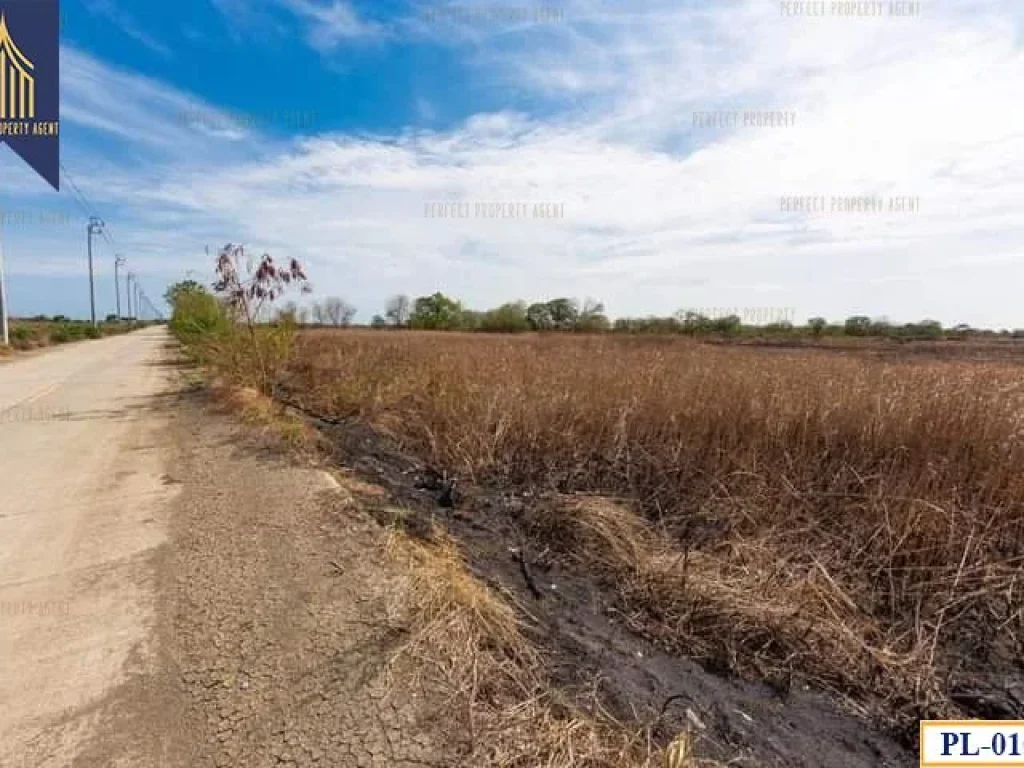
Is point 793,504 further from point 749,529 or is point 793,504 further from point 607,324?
point 607,324

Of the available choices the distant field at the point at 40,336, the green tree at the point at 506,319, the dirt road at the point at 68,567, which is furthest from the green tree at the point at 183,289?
the green tree at the point at 506,319

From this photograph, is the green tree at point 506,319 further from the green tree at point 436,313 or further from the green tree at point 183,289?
the green tree at point 183,289

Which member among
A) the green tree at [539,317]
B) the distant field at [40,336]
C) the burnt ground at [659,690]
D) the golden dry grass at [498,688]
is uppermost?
the green tree at [539,317]

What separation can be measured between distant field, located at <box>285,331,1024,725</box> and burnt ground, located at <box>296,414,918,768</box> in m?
0.15

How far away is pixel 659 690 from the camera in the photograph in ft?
7.59

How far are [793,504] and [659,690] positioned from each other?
95.7 inches

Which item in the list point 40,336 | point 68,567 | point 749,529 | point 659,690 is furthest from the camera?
point 40,336

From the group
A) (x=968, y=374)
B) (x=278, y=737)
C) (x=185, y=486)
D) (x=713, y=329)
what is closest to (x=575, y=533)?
(x=278, y=737)

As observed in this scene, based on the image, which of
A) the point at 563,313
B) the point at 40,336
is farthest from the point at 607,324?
the point at 40,336

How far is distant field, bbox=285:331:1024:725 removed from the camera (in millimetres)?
2826

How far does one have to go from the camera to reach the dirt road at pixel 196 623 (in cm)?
191

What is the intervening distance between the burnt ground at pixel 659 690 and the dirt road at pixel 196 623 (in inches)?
29.5

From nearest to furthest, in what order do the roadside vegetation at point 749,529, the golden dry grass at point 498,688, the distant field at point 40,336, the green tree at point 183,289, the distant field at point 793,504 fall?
1. the golden dry grass at point 498,688
2. the roadside vegetation at point 749,529
3. the distant field at point 793,504
4. the green tree at point 183,289
5. the distant field at point 40,336

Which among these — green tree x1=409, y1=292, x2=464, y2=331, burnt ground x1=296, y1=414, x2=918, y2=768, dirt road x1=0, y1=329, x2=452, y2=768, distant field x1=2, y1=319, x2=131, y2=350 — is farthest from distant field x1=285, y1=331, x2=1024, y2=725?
green tree x1=409, y1=292, x2=464, y2=331
